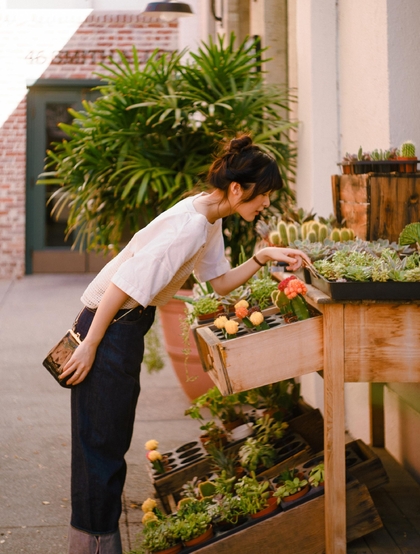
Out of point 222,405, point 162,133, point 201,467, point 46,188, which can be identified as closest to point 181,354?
point 222,405

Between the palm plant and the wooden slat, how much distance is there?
7.65 ft

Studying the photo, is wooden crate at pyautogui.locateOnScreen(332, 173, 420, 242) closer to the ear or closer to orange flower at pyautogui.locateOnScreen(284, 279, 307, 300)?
orange flower at pyautogui.locateOnScreen(284, 279, 307, 300)

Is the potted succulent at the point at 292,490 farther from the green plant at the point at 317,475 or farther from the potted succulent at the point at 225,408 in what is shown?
the potted succulent at the point at 225,408

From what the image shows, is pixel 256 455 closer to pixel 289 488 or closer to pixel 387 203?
pixel 289 488

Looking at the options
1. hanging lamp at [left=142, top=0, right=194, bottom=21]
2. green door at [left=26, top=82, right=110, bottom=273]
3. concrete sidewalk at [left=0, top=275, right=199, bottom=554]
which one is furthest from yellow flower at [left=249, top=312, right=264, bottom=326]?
green door at [left=26, top=82, right=110, bottom=273]

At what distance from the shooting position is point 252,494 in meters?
2.90

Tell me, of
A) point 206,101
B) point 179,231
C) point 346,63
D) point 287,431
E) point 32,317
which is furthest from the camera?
point 32,317

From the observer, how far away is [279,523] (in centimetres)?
281

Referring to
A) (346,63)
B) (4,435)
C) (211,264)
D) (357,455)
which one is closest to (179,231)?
(211,264)

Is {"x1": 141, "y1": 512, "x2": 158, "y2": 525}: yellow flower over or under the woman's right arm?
under

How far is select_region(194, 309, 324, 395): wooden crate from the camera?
8.65 feet

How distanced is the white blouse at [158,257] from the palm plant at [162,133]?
7.33ft

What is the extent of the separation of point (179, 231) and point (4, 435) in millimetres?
2673

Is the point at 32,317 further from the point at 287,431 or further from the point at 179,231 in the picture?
the point at 179,231
